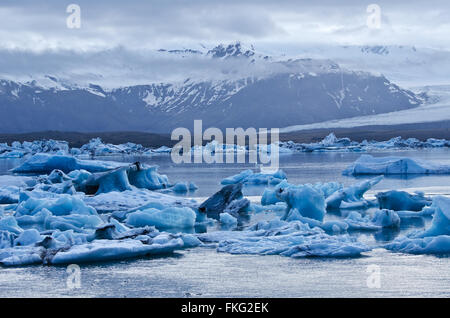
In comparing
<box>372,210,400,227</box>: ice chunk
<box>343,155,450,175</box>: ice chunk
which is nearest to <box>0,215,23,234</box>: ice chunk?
<box>372,210,400,227</box>: ice chunk

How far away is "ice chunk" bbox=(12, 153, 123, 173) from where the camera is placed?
28.4 meters

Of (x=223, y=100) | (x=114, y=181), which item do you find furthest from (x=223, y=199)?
(x=223, y=100)

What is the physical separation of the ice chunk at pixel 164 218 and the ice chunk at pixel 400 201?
4.41 metres

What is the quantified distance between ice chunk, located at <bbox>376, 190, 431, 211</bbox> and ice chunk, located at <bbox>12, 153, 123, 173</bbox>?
1527cm

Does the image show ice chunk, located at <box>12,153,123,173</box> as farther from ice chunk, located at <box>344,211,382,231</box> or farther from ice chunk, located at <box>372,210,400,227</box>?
ice chunk, located at <box>372,210,400,227</box>

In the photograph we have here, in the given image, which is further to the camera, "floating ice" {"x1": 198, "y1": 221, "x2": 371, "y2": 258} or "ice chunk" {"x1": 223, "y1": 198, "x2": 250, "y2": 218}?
"ice chunk" {"x1": 223, "y1": 198, "x2": 250, "y2": 218}

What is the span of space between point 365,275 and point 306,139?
75039mm

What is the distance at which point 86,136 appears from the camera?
85812mm

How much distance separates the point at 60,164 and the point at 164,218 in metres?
18.3

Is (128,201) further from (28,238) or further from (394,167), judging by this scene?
(394,167)

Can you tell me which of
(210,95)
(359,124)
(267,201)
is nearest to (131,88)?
(210,95)

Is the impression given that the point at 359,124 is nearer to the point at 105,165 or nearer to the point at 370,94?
the point at 370,94

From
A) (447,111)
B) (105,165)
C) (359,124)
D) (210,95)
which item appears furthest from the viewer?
(210,95)
